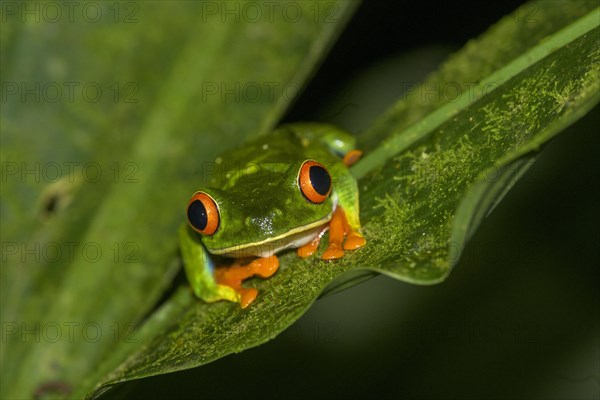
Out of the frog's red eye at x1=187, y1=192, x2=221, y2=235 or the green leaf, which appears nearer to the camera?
the frog's red eye at x1=187, y1=192, x2=221, y2=235

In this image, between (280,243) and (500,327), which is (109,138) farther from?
(500,327)

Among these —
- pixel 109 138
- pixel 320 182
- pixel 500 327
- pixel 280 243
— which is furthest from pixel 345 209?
pixel 109 138

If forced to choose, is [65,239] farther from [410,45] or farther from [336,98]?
[410,45]

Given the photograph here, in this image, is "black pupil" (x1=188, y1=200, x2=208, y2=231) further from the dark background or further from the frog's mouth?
the dark background

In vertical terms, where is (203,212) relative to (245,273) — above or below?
above

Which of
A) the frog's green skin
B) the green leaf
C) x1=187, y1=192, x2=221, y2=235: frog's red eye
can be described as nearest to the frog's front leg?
the frog's green skin

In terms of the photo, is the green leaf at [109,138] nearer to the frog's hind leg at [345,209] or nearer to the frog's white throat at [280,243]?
the frog's white throat at [280,243]

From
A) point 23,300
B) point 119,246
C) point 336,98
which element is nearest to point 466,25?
point 336,98
